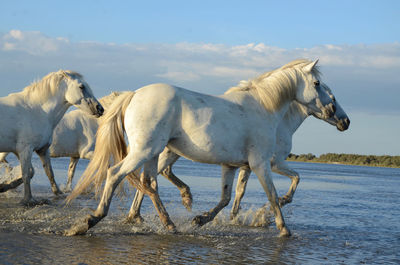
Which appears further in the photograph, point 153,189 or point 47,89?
point 47,89

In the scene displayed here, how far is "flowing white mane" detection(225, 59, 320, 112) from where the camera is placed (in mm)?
6492

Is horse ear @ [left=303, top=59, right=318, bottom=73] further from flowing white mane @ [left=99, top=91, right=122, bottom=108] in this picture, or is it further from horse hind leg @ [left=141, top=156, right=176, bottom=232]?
flowing white mane @ [left=99, top=91, right=122, bottom=108]

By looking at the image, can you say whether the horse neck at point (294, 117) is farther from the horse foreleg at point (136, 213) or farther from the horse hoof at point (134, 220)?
the horse hoof at point (134, 220)

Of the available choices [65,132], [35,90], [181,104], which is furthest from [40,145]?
[181,104]

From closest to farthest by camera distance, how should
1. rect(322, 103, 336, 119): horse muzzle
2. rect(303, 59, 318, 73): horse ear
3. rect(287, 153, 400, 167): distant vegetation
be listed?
rect(303, 59, 318, 73): horse ear < rect(322, 103, 336, 119): horse muzzle < rect(287, 153, 400, 167): distant vegetation

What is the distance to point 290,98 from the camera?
673 cm

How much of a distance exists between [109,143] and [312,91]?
9.68 ft

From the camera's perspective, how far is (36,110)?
8.20 m

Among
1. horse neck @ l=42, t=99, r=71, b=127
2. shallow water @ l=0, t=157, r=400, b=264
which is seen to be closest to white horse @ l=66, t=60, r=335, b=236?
shallow water @ l=0, t=157, r=400, b=264

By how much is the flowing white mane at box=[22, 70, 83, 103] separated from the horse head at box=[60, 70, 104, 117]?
0.05 m

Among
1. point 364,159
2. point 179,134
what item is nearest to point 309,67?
point 179,134

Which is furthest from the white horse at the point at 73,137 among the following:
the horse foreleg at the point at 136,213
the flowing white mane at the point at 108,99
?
the horse foreleg at the point at 136,213

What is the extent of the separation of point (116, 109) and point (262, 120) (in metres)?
1.88

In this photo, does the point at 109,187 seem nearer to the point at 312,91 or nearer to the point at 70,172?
the point at 312,91
